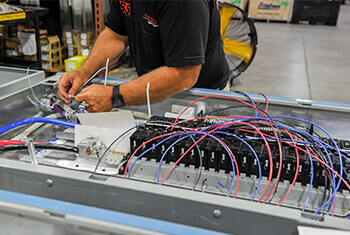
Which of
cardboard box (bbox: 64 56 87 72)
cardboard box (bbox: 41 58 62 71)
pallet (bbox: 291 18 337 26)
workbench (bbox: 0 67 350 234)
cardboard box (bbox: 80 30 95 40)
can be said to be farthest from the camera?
pallet (bbox: 291 18 337 26)

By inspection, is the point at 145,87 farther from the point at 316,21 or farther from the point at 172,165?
the point at 316,21

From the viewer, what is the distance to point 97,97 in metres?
1.23

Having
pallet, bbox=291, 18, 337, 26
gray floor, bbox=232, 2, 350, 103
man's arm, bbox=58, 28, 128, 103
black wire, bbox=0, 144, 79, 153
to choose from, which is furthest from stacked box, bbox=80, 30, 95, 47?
pallet, bbox=291, 18, 337, 26

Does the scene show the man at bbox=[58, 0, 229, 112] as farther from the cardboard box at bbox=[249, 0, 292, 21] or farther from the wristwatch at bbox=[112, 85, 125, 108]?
the cardboard box at bbox=[249, 0, 292, 21]

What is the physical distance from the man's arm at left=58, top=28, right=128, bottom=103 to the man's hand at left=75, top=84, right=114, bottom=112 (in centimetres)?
15

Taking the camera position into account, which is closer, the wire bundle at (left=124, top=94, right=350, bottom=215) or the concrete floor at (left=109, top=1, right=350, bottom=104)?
the wire bundle at (left=124, top=94, right=350, bottom=215)

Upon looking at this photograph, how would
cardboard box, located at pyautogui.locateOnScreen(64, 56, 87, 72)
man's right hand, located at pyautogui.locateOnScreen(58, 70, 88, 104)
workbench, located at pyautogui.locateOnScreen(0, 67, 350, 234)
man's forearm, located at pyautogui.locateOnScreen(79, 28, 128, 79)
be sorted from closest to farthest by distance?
1. workbench, located at pyautogui.locateOnScreen(0, 67, 350, 234)
2. man's right hand, located at pyautogui.locateOnScreen(58, 70, 88, 104)
3. man's forearm, located at pyautogui.locateOnScreen(79, 28, 128, 79)
4. cardboard box, located at pyautogui.locateOnScreen(64, 56, 87, 72)

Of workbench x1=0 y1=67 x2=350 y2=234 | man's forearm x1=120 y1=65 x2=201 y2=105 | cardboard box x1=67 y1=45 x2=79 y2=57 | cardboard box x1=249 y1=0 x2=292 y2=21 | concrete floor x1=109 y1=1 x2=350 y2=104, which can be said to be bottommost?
concrete floor x1=109 y1=1 x2=350 y2=104

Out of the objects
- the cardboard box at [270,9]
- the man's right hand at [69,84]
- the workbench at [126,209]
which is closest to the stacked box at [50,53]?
the man's right hand at [69,84]

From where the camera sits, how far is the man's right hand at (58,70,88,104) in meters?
1.34

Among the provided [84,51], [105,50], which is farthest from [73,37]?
[105,50]

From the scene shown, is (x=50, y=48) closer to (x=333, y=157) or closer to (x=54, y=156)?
(x=54, y=156)

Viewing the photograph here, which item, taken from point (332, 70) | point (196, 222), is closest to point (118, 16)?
point (196, 222)

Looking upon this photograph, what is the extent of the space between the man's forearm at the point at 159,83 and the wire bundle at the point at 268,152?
231mm
